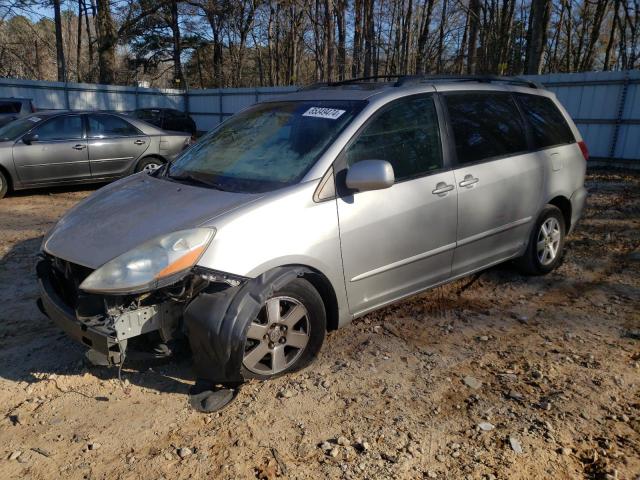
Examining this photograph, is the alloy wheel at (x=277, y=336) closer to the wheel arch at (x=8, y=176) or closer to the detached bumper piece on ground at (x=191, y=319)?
the detached bumper piece on ground at (x=191, y=319)

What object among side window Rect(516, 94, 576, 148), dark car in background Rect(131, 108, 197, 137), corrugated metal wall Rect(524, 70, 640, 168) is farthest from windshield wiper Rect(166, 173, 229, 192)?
dark car in background Rect(131, 108, 197, 137)

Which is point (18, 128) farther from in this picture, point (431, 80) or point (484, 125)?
point (484, 125)

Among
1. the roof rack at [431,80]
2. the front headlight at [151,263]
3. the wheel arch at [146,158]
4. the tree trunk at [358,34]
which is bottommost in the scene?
the wheel arch at [146,158]

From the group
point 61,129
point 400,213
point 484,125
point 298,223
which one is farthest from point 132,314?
point 61,129

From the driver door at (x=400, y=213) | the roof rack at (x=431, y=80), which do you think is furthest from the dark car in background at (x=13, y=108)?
the driver door at (x=400, y=213)

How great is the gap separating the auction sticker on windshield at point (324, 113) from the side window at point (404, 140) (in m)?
0.24

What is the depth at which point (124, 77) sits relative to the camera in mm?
36156

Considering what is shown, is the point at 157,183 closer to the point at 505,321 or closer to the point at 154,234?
the point at 154,234

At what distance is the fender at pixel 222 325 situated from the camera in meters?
2.61

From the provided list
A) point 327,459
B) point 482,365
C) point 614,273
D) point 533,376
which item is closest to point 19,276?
point 327,459

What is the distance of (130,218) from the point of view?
9.76ft

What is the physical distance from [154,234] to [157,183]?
913 millimetres

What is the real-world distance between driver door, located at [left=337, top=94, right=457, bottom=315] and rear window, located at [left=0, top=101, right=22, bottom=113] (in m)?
12.2

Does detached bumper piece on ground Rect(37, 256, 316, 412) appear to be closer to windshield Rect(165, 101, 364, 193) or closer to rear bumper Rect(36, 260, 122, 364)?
rear bumper Rect(36, 260, 122, 364)
